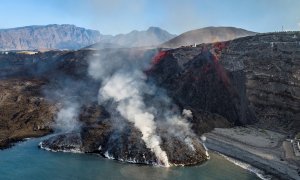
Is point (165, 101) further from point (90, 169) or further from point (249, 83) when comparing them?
point (90, 169)

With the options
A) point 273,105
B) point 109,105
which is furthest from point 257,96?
point 109,105

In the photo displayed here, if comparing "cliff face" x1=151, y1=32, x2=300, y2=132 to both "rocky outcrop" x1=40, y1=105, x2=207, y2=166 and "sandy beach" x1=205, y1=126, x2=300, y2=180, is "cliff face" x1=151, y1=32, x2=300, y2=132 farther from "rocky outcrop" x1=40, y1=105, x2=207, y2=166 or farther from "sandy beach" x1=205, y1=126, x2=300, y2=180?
"rocky outcrop" x1=40, y1=105, x2=207, y2=166

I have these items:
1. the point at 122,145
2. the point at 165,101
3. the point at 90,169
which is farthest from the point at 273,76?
the point at 90,169

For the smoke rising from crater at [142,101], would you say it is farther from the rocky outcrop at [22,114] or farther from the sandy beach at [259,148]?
the rocky outcrop at [22,114]

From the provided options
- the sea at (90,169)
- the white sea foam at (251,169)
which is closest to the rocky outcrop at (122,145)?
the sea at (90,169)

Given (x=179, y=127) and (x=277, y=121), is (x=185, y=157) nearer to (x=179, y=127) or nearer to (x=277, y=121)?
(x=179, y=127)

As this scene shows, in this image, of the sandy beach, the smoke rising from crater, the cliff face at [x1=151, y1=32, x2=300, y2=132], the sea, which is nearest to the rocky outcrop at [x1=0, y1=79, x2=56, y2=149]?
the sea
